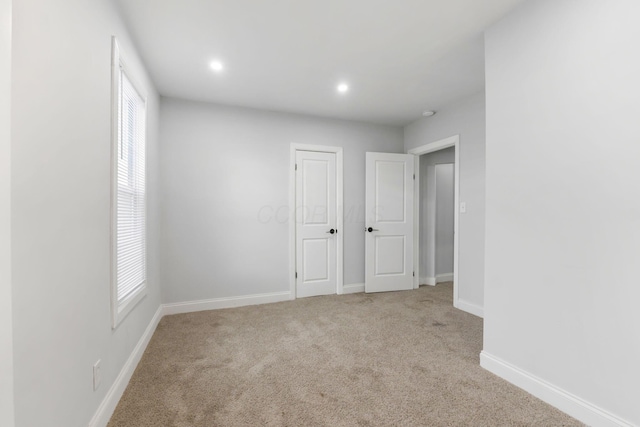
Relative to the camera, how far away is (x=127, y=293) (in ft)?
7.11

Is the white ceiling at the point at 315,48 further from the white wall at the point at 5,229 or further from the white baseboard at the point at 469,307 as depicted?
the white baseboard at the point at 469,307

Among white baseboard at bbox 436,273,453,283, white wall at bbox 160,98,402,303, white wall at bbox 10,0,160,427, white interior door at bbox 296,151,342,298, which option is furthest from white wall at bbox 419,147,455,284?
white wall at bbox 10,0,160,427

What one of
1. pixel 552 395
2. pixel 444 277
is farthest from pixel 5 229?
pixel 444 277

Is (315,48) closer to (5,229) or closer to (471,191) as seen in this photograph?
(5,229)

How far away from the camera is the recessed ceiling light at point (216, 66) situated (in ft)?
8.77

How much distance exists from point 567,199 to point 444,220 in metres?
3.86

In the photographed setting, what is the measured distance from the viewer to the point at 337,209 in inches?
169

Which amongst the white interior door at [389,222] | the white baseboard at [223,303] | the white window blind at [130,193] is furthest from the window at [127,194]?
the white interior door at [389,222]

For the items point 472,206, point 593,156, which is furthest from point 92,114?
point 472,206

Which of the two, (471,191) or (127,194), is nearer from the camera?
(127,194)

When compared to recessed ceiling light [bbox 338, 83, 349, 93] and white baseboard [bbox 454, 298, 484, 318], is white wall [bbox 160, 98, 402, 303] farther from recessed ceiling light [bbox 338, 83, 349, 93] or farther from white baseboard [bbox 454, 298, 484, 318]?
white baseboard [bbox 454, 298, 484, 318]

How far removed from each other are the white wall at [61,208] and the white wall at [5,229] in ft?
0.24

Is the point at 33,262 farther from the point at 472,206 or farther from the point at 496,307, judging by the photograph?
the point at 472,206

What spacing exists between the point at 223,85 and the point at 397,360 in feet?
10.3
